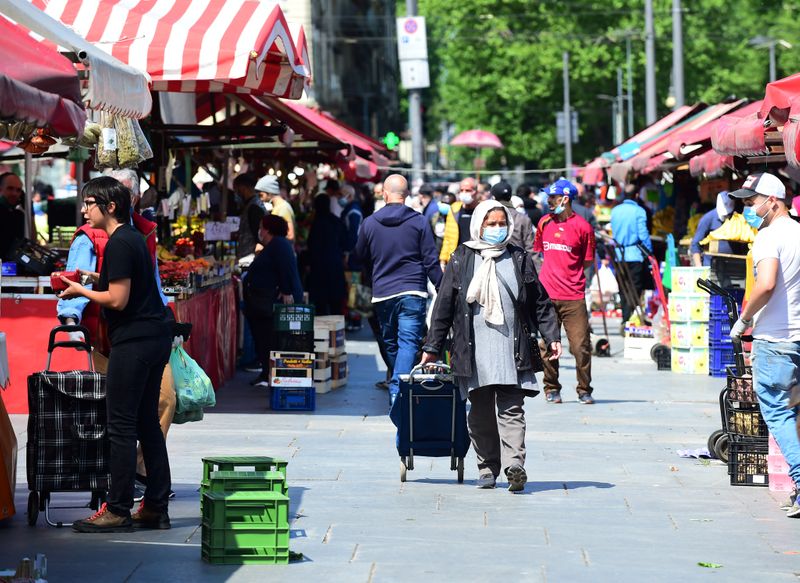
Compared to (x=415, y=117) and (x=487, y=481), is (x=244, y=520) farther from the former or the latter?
(x=415, y=117)

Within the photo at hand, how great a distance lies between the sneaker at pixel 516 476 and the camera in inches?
353

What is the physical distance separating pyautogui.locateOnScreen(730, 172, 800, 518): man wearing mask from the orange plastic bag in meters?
4.02

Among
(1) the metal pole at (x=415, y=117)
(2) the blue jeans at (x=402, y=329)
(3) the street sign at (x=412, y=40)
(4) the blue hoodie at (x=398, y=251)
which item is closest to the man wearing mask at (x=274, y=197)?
(4) the blue hoodie at (x=398, y=251)

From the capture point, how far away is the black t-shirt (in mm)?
7367

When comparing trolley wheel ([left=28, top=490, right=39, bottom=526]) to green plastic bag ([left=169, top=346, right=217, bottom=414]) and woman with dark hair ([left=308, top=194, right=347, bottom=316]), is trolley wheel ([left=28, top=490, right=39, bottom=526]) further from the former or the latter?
woman with dark hair ([left=308, top=194, right=347, bottom=316])

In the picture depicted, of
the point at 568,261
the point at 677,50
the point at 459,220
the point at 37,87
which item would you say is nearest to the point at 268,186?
the point at 459,220

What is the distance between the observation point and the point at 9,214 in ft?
48.4

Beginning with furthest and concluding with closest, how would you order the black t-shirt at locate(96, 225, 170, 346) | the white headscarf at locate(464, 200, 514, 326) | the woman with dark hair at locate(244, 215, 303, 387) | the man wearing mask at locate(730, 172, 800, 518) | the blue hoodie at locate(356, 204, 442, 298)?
1. the woman with dark hair at locate(244, 215, 303, 387)
2. the blue hoodie at locate(356, 204, 442, 298)
3. the white headscarf at locate(464, 200, 514, 326)
4. the man wearing mask at locate(730, 172, 800, 518)
5. the black t-shirt at locate(96, 225, 170, 346)

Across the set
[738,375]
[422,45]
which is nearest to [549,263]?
[738,375]

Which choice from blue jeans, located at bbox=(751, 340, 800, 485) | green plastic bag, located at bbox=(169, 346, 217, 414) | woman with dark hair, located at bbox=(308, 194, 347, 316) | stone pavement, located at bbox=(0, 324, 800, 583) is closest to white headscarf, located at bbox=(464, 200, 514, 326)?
stone pavement, located at bbox=(0, 324, 800, 583)

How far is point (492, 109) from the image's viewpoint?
6094 centimetres

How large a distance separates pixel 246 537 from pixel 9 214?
8522mm

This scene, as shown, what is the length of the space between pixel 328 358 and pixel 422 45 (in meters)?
A: 19.8

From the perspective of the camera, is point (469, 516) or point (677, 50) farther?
point (677, 50)
